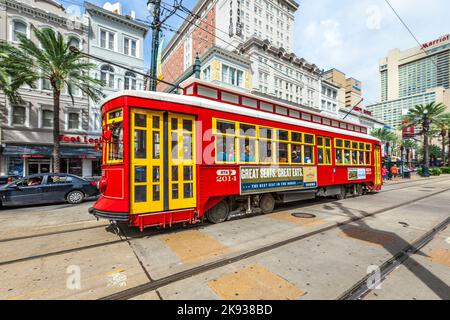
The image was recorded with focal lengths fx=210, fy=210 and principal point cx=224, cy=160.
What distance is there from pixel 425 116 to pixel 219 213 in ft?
144

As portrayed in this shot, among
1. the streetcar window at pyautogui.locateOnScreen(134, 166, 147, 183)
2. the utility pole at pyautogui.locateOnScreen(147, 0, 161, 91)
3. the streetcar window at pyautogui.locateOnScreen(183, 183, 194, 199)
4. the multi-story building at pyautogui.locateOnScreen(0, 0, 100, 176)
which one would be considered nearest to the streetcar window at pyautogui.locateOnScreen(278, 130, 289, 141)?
the streetcar window at pyautogui.locateOnScreen(183, 183, 194, 199)

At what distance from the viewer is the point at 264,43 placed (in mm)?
37750

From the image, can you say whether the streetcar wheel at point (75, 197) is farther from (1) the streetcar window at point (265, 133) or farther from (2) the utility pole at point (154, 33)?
(1) the streetcar window at point (265, 133)

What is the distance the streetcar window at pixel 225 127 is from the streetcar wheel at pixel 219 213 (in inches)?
87.7

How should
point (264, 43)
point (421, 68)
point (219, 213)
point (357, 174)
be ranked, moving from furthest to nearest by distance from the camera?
point (264, 43), point (421, 68), point (357, 174), point (219, 213)

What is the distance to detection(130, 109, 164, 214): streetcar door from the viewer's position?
16.6ft

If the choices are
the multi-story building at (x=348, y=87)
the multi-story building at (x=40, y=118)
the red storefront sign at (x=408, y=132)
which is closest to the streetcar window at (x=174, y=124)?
the multi-story building at (x=40, y=118)

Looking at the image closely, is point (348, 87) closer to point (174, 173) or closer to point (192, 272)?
point (174, 173)

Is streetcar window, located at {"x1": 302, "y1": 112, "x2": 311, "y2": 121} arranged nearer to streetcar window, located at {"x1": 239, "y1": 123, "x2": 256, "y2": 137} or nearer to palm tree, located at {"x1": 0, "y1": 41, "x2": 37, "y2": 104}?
streetcar window, located at {"x1": 239, "y1": 123, "x2": 256, "y2": 137}

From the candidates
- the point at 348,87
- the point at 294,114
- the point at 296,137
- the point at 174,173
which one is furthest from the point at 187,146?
the point at 348,87

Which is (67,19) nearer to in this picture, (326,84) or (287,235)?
(287,235)

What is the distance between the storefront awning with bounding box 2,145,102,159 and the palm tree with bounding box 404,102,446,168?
1792 inches

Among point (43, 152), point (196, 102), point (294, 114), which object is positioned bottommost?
point (43, 152)

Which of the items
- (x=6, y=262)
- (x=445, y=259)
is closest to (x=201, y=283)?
(x=6, y=262)
